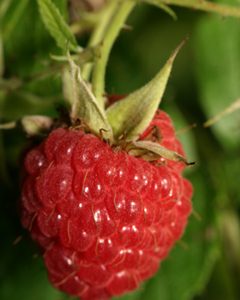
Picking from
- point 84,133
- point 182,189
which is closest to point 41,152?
point 84,133

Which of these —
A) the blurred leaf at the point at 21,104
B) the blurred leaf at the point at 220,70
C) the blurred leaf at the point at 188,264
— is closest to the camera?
the blurred leaf at the point at 21,104

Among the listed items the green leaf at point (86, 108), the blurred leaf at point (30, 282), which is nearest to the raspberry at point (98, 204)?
the green leaf at point (86, 108)

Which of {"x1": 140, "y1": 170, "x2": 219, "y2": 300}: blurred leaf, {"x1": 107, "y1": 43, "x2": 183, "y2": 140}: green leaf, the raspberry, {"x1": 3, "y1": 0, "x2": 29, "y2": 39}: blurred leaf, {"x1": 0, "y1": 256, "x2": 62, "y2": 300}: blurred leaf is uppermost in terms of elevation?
{"x1": 3, "y1": 0, "x2": 29, "y2": 39}: blurred leaf

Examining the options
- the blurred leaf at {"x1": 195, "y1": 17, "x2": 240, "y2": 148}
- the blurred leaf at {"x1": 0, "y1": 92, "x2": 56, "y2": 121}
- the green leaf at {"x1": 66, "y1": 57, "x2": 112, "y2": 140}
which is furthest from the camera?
the blurred leaf at {"x1": 195, "y1": 17, "x2": 240, "y2": 148}

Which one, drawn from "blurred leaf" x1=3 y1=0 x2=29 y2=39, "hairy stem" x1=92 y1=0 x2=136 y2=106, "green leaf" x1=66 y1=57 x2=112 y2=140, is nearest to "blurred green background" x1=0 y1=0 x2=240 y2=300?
"blurred leaf" x1=3 y1=0 x2=29 y2=39

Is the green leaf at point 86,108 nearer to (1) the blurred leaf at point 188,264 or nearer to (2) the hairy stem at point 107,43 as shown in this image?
(2) the hairy stem at point 107,43

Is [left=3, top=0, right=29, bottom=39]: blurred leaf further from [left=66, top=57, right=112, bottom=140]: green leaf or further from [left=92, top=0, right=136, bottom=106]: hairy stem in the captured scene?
[left=66, top=57, right=112, bottom=140]: green leaf

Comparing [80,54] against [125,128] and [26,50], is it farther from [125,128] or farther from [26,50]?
[26,50]

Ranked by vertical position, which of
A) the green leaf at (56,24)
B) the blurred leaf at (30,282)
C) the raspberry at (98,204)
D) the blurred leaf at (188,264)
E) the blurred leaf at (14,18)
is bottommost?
the blurred leaf at (188,264)
